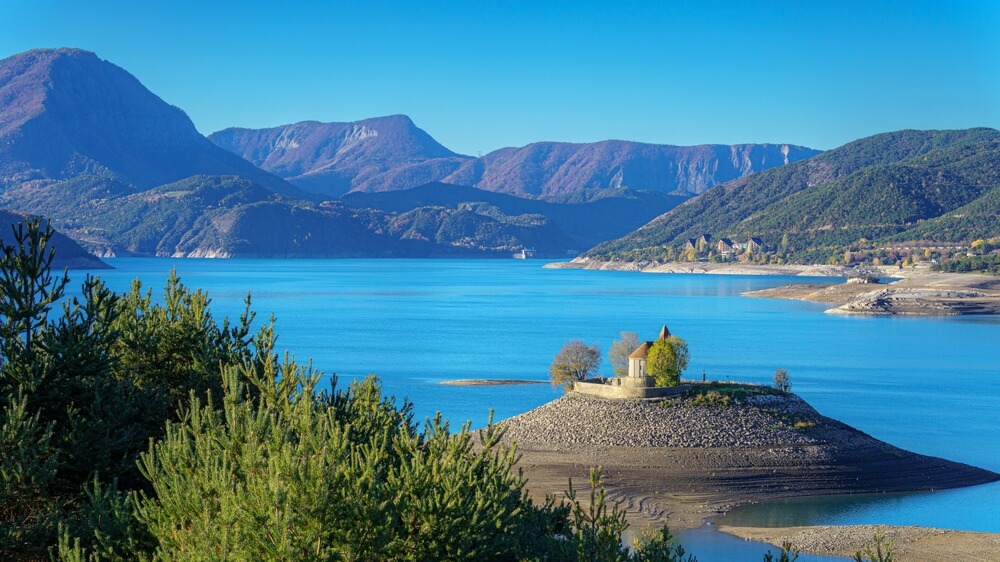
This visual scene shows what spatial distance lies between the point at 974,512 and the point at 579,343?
842 inches

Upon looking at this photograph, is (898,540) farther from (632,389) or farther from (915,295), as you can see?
(915,295)

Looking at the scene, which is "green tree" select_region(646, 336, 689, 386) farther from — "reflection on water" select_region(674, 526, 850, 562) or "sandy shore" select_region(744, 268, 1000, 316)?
"sandy shore" select_region(744, 268, 1000, 316)

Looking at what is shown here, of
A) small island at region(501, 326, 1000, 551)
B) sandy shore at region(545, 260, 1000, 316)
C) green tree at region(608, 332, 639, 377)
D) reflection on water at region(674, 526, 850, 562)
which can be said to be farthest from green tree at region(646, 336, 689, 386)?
sandy shore at region(545, 260, 1000, 316)

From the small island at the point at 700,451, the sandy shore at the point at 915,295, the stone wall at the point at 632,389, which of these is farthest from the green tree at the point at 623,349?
the sandy shore at the point at 915,295

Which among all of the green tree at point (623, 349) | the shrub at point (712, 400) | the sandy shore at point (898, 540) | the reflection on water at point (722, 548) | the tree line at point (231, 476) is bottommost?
the reflection on water at point (722, 548)

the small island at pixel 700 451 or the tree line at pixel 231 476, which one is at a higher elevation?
the tree line at pixel 231 476

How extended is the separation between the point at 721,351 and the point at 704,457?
46.2 m

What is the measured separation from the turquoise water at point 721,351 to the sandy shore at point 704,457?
1.62 metres

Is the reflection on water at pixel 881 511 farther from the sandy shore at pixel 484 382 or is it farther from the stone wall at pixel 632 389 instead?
the sandy shore at pixel 484 382

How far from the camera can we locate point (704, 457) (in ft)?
131

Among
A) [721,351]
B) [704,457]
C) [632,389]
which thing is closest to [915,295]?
[721,351]

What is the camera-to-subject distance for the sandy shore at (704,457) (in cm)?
3691

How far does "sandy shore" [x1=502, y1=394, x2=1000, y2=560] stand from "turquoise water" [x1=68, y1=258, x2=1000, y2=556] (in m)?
1.62

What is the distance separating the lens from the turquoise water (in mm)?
47812
